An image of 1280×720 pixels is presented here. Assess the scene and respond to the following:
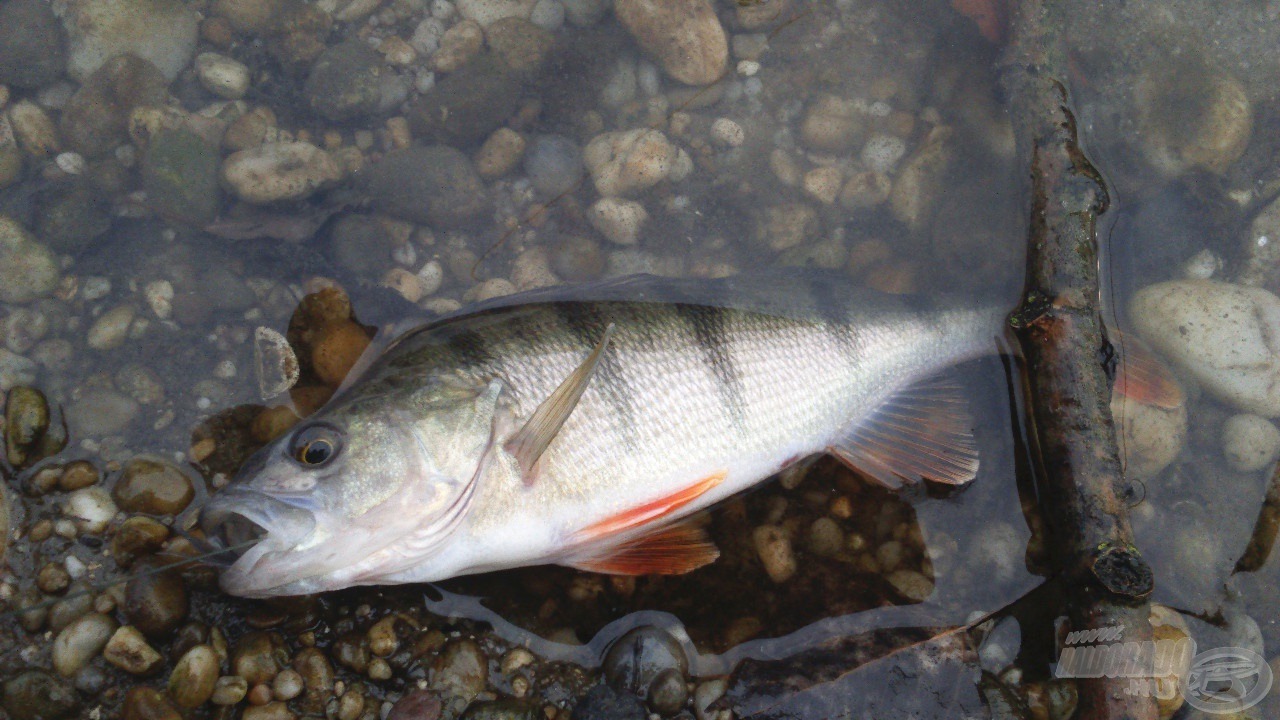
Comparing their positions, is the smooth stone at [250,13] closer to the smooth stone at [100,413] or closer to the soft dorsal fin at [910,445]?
the smooth stone at [100,413]

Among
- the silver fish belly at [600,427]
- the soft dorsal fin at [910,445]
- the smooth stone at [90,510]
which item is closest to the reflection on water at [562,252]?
the smooth stone at [90,510]

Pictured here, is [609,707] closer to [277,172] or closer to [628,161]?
[628,161]

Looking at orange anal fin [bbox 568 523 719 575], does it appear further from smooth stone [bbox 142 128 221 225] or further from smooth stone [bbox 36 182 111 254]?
smooth stone [bbox 36 182 111 254]

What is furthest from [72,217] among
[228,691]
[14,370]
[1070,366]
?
[1070,366]

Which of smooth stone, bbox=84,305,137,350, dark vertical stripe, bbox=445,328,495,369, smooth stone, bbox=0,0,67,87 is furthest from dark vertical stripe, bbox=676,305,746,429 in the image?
smooth stone, bbox=0,0,67,87

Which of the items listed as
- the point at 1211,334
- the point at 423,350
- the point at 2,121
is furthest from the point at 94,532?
the point at 1211,334

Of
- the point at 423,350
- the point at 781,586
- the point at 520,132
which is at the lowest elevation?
the point at 781,586

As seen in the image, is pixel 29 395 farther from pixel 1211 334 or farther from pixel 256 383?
pixel 1211 334
